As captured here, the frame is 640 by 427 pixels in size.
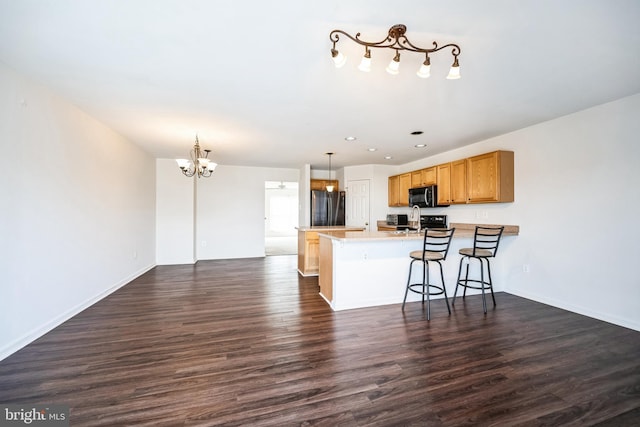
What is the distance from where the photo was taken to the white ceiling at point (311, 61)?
62.9 inches

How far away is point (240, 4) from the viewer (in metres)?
1.54

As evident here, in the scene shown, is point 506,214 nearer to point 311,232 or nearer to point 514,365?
point 514,365

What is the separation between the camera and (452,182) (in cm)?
467

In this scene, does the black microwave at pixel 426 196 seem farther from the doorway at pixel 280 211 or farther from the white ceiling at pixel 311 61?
the doorway at pixel 280 211

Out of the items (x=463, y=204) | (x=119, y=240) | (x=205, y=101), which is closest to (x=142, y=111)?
(x=205, y=101)

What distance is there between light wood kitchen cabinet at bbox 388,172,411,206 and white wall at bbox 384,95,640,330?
6.75 feet

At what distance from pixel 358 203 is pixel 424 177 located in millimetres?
1843

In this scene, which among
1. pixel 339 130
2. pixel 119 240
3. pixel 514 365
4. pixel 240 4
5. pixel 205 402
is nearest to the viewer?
pixel 240 4

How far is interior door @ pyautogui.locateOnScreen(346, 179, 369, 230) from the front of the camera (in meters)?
6.56

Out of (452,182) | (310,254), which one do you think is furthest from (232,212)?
(452,182)

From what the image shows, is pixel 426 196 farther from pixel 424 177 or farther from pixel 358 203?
pixel 358 203

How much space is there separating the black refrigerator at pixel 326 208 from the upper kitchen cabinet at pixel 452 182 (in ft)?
8.02

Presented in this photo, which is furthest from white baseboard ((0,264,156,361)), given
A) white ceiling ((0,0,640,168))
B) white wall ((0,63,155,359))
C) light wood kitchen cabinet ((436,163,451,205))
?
light wood kitchen cabinet ((436,163,451,205))

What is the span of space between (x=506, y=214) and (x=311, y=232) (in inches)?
129
